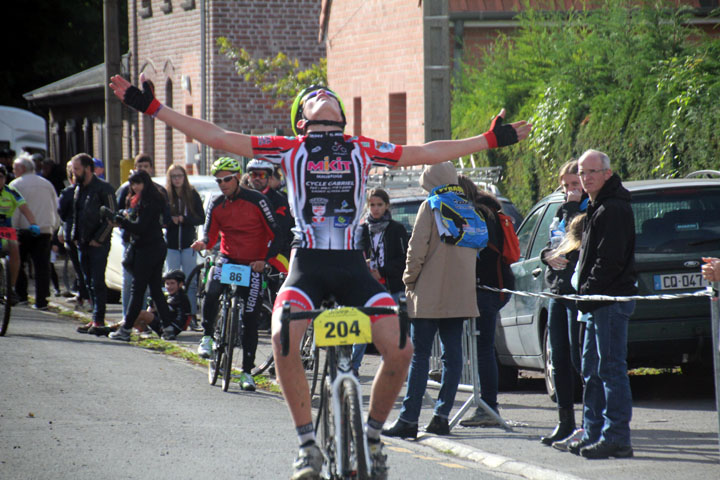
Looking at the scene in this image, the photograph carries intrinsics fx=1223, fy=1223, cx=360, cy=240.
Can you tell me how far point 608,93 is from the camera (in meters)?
15.0

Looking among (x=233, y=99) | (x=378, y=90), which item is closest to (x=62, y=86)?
(x=233, y=99)

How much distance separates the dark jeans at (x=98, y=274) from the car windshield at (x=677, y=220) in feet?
24.7

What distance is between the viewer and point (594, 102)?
48.6 ft

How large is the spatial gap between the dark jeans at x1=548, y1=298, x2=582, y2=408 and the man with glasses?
338cm

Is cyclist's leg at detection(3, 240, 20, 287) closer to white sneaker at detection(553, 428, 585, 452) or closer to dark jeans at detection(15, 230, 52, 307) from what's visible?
dark jeans at detection(15, 230, 52, 307)

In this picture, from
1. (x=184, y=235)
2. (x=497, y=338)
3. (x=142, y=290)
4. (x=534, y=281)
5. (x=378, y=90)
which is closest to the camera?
(x=534, y=281)

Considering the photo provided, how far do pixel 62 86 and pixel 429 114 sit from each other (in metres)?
35.6

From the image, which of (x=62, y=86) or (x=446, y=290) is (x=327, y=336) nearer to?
(x=446, y=290)

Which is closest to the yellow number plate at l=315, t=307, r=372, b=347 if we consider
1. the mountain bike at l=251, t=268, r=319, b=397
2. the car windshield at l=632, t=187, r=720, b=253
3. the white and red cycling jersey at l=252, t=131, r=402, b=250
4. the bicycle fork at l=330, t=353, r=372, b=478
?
the bicycle fork at l=330, t=353, r=372, b=478

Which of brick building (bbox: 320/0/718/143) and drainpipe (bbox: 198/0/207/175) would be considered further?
drainpipe (bbox: 198/0/207/175)

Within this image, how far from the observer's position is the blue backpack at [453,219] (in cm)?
855

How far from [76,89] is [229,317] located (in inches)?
1289

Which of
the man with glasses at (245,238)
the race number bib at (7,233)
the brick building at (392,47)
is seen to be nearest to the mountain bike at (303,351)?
the man with glasses at (245,238)

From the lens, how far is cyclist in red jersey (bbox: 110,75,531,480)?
6188 millimetres
